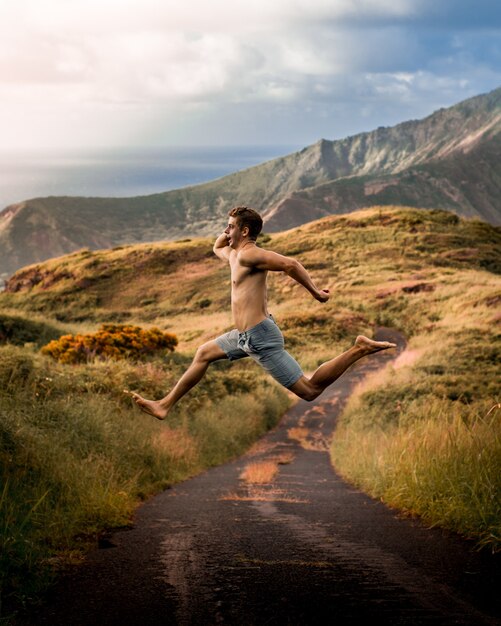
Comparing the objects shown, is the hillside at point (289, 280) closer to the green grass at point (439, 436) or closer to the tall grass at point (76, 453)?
the green grass at point (439, 436)

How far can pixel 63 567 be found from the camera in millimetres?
7574

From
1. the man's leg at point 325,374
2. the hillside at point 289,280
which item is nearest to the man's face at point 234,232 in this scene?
the man's leg at point 325,374

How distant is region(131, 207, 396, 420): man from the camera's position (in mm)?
5695

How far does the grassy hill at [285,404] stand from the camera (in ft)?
30.0

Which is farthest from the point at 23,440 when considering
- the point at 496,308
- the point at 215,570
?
the point at 496,308

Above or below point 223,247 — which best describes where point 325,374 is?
below

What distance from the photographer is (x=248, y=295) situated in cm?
585

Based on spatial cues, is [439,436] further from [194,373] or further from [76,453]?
[194,373]

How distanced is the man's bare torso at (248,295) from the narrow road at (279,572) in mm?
1988

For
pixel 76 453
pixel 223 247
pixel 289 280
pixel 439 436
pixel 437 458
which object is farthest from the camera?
pixel 289 280

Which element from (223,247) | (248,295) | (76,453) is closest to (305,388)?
(248,295)

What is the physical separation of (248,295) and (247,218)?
1.78ft

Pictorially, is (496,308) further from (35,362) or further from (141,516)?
(141,516)

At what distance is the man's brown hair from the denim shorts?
2.11ft
